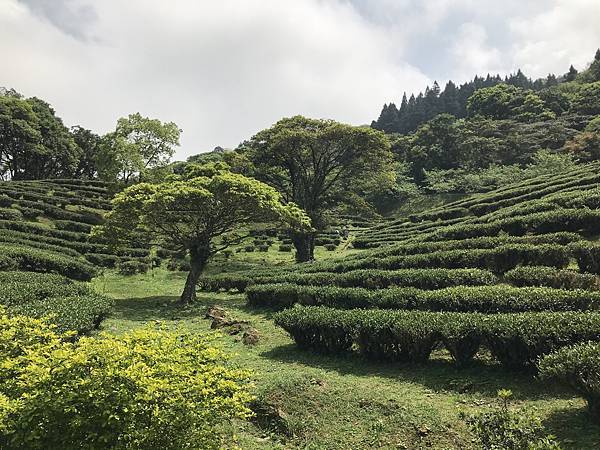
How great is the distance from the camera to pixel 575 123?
65438 millimetres

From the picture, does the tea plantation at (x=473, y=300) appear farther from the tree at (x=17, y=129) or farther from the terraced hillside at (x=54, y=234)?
the tree at (x=17, y=129)

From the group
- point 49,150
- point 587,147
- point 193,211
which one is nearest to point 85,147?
point 49,150

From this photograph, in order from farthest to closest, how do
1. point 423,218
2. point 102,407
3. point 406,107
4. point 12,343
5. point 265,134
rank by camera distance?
point 406,107
point 423,218
point 265,134
point 12,343
point 102,407

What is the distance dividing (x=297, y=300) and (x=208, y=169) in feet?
29.3

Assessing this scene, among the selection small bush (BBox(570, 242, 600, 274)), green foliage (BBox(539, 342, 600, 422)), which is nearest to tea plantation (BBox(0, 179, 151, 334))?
green foliage (BBox(539, 342, 600, 422))

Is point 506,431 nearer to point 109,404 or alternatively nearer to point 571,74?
point 109,404

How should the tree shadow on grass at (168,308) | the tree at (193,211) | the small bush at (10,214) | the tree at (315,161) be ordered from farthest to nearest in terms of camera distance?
Result: the small bush at (10,214), the tree at (315,161), the tree at (193,211), the tree shadow on grass at (168,308)

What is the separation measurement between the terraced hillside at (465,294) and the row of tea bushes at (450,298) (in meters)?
0.03

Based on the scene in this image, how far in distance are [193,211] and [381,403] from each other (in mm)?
13782

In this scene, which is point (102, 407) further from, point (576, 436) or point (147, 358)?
point (576, 436)

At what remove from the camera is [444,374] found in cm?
902

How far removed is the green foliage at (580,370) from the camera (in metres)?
6.07

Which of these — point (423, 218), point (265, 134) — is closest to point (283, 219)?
point (265, 134)

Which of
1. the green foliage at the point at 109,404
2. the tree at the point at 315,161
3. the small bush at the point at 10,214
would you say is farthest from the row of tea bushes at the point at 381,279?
the small bush at the point at 10,214
